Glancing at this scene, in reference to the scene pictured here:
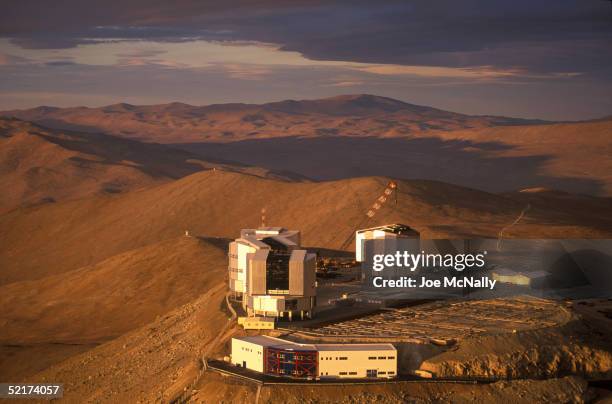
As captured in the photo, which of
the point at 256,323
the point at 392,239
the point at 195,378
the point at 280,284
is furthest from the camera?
the point at 392,239

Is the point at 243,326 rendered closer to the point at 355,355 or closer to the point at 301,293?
the point at 301,293

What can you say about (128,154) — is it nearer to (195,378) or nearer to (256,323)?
(256,323)

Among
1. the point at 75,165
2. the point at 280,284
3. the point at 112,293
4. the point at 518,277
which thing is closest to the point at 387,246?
the point at 518,277

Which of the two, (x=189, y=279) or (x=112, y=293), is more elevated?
(x=189, y=279)

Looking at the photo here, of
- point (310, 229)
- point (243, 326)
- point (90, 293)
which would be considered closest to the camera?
point (243, 326)

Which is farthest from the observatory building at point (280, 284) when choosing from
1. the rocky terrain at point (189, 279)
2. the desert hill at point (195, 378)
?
the rocky terrain at point (189, 279)

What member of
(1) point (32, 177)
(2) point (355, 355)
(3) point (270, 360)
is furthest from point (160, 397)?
(1) point (32, 177)
